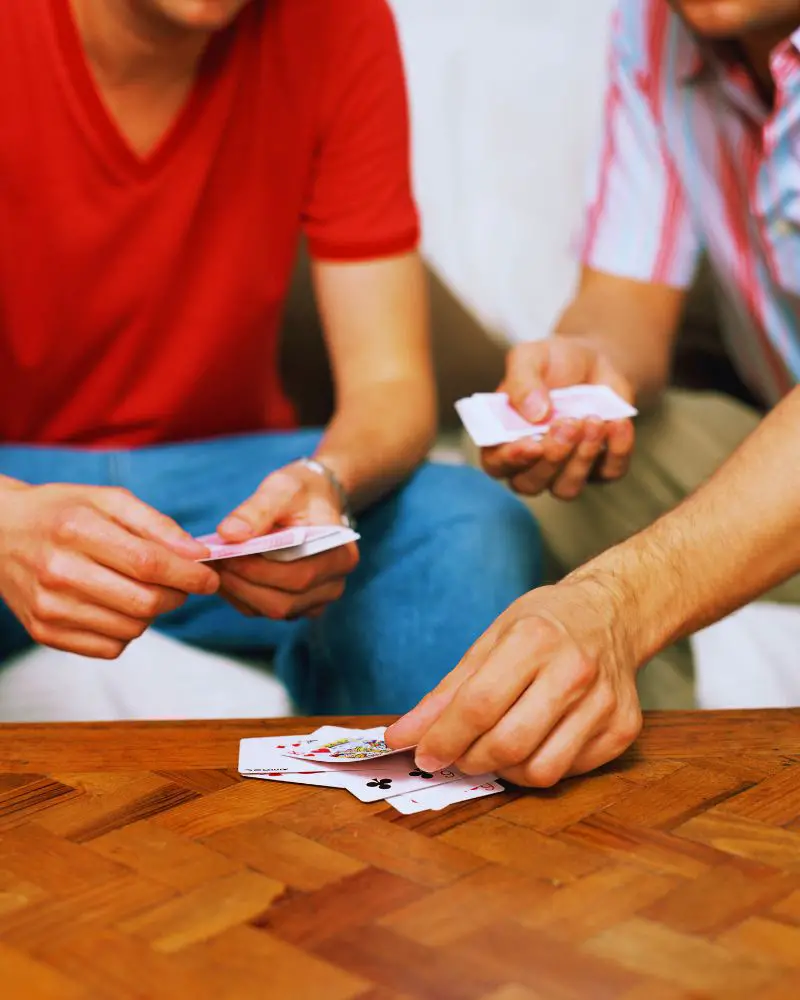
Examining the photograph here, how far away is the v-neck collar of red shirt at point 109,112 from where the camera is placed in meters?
1.44

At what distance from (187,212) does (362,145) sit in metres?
0.24

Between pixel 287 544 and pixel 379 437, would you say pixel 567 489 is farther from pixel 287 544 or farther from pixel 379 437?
pixel 287 544

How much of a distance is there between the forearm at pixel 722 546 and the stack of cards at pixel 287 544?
0.27 meters

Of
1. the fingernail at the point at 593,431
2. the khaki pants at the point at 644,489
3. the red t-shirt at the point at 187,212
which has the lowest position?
the khaki pants at the point at 644,489

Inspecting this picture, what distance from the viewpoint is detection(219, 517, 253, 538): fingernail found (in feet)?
4.03

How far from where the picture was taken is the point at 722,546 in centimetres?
116

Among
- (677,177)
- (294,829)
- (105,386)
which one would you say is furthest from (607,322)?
(294,829)

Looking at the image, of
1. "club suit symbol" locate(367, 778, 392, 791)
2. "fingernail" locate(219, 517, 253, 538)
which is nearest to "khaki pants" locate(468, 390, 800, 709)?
"fingernail" locate(219, 517, 253, 538)

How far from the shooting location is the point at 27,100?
1.44m

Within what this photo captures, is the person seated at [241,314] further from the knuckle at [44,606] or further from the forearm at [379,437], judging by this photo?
the knuckle at [44,606]

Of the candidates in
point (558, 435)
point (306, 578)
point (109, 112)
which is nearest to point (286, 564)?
point (306, 578)

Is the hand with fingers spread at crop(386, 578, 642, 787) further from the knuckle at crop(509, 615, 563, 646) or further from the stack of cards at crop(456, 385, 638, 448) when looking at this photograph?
the stack of cards at crop(456, 385, 638, 448)

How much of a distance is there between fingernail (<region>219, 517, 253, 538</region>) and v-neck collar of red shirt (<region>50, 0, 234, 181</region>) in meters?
0.50

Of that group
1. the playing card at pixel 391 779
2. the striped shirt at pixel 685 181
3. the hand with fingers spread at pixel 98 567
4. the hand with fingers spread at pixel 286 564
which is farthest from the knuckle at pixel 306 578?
the striped shirt at pixel 685 181
